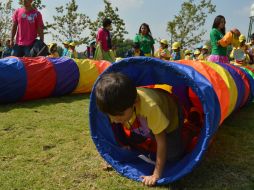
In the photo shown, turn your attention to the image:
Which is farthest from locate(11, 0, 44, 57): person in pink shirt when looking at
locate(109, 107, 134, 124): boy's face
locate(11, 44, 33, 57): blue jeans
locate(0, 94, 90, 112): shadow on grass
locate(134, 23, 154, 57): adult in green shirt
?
locate(109, 107, 134, 124): boy's face

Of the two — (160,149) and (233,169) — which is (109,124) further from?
(233,169)

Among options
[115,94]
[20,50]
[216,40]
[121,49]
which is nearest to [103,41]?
[20,50]

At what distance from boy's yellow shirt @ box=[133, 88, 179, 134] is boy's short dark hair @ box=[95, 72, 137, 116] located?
0.15 metres

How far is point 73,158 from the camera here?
2.72 metres

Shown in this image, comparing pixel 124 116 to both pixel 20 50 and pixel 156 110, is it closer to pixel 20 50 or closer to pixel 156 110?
pixel 156 110

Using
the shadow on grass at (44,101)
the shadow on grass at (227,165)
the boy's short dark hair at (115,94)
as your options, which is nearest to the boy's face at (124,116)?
the boy's short dark hair at (115,94)

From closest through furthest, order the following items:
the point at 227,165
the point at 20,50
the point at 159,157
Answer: the point at 159,157 → the point at 227,165 → the point at 20,50

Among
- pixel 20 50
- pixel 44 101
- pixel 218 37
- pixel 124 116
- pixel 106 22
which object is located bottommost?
pixel 44 101

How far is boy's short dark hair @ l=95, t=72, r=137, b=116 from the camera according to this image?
1.93 meters

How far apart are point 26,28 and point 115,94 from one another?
4470 mm

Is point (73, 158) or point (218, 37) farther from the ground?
point (218, 37)

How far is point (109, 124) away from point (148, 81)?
24.4 inches

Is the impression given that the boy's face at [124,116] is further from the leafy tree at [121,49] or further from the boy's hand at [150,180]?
the leafy tree at [121,49]

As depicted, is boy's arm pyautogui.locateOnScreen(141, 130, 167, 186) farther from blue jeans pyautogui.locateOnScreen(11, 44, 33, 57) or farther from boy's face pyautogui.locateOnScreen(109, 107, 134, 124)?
blue jeans pyautogui.locateOnScreen(11, 44, 33, 57)
